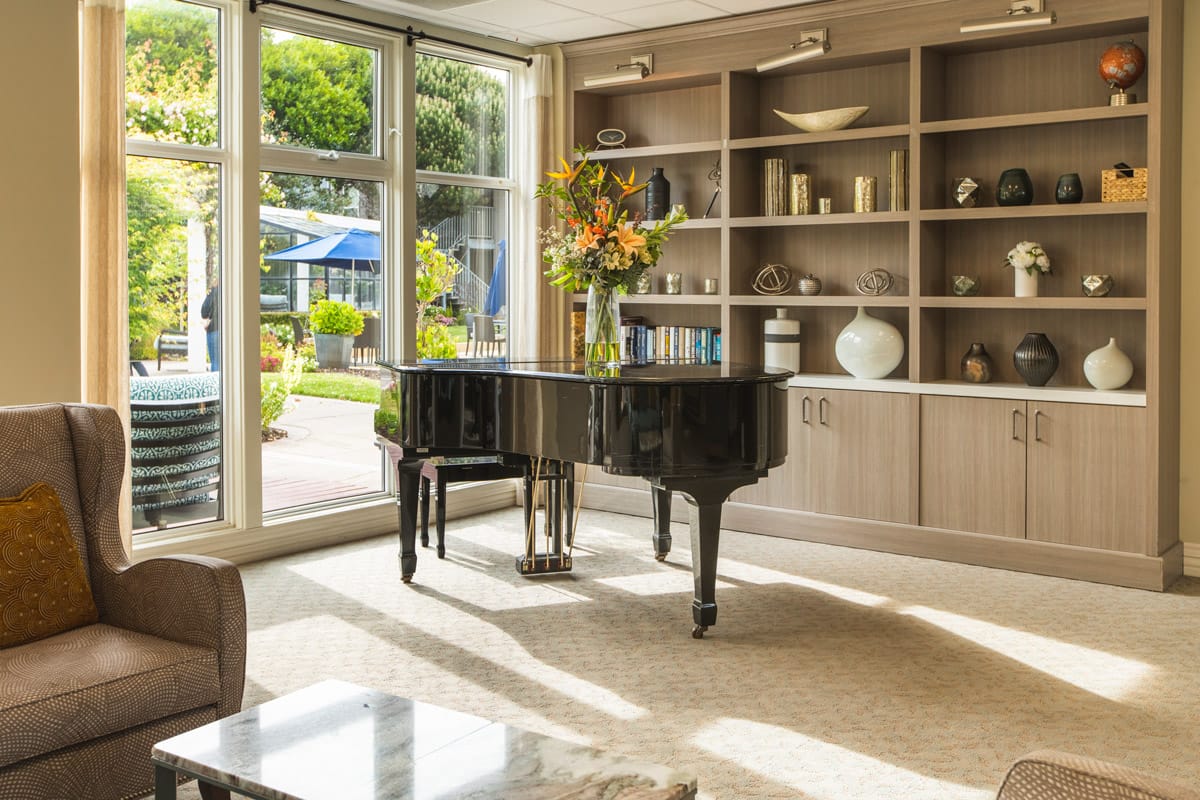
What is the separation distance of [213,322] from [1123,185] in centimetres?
426

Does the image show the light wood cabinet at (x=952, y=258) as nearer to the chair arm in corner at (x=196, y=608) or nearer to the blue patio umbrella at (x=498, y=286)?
the blue patio umbrella at (x=498, y=286)

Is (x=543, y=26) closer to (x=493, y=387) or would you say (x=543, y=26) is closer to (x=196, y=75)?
(x=196, y=75)

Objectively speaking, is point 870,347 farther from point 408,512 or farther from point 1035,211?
point 408,512

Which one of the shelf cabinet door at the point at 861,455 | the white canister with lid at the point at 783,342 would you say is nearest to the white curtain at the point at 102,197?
the white canister with lid at the point at 783,342

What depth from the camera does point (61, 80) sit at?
4035 mm

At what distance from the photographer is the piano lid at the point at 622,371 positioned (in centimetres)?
414

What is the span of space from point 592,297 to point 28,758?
117 inches

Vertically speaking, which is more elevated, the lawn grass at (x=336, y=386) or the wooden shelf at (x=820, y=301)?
the wooden shelf at (x=820, y=301)

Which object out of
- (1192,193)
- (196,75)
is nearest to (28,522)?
(196,75)

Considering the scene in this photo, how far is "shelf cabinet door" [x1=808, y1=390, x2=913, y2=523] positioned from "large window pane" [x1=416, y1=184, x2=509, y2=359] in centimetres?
205

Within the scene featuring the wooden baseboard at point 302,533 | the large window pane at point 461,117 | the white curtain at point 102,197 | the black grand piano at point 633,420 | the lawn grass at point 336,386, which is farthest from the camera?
the large window pane at point 461,117

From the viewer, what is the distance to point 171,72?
523 cm

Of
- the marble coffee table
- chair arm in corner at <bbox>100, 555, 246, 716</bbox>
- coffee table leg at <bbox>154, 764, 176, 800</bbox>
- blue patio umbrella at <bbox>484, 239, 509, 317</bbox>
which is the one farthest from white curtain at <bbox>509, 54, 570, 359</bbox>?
coffee table leg at <bbox>154, 764, 176, 800</bbox>

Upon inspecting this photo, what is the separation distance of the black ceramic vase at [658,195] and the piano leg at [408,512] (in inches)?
97.5
